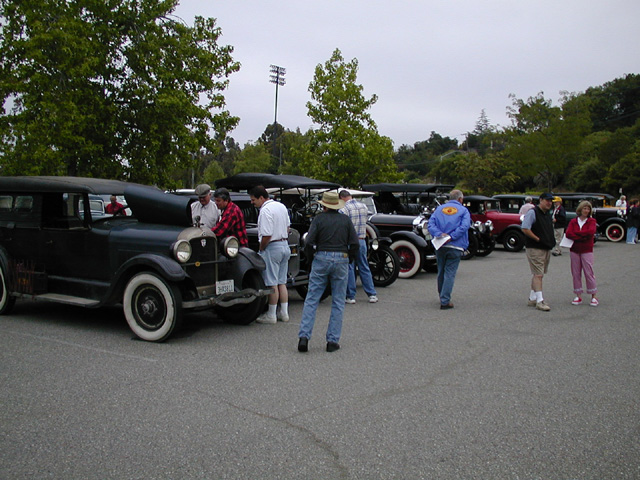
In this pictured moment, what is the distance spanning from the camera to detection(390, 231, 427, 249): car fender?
11945 millimetres

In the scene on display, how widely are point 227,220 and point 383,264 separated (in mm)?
4466

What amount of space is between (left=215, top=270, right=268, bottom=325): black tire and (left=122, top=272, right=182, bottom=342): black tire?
3.81 ft

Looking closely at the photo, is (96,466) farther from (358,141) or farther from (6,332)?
(358,141)

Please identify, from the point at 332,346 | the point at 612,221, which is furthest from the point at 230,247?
the point at 612,221

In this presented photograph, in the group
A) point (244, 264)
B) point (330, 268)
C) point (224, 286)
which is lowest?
point (224, 286)

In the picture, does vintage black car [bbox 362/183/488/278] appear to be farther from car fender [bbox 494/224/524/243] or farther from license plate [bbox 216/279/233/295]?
license plate [bbox 216/279/233/295]

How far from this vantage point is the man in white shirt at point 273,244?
712cm

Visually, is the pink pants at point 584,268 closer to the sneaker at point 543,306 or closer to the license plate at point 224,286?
the sneaker at point 543,306

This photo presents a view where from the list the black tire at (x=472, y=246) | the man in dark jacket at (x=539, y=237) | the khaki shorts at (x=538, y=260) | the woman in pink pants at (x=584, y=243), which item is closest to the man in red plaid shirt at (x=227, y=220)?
the man in dark jacket at (x=539, y=237)

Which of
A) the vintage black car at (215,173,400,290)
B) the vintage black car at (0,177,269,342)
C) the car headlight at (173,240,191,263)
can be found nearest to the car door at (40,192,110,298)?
the vintage black car at (0,177,269,342)

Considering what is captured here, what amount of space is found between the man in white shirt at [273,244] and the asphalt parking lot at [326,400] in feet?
1.24

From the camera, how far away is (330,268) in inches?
231

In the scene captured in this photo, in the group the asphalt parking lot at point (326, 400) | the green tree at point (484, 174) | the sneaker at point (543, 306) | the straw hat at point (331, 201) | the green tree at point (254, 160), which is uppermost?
the green tree at point (254, 160)

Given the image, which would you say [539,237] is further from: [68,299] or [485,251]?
[485,251]
